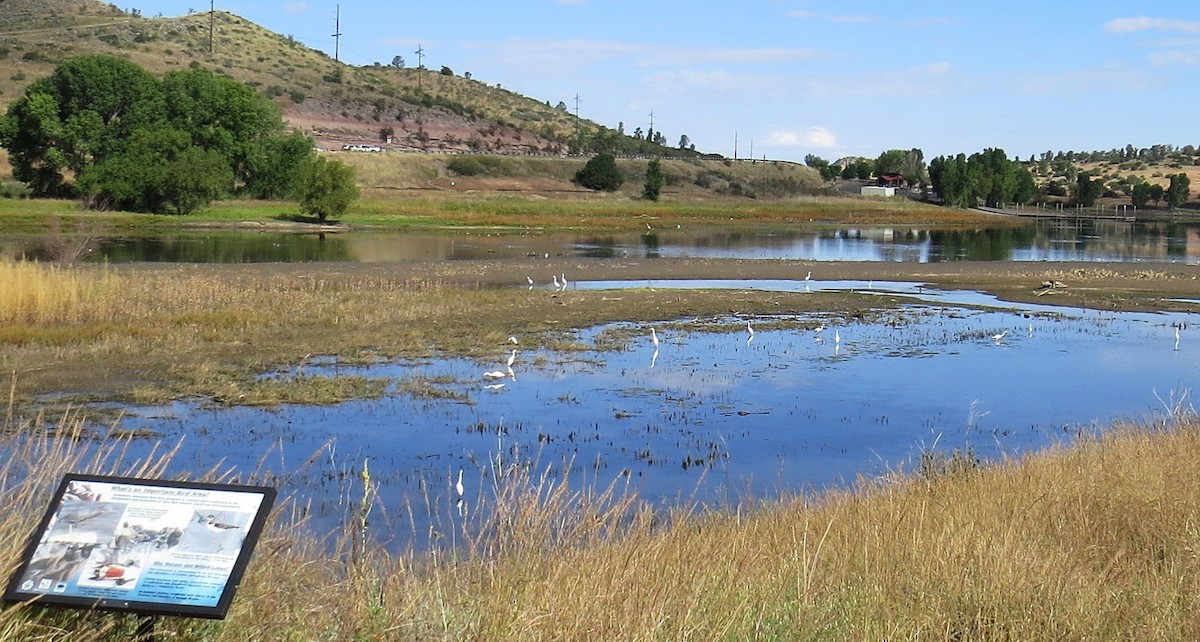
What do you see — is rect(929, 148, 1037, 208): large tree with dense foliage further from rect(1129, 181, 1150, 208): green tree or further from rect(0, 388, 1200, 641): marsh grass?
rect(0, 388, 1200, 641): marsh grass

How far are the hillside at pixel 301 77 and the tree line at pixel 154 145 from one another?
2942 cm

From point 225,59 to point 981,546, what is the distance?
132563 mm

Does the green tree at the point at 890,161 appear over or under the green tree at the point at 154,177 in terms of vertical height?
over

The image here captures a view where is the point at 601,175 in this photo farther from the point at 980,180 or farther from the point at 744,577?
the point at 744,577

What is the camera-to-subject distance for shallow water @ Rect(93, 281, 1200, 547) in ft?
41.7

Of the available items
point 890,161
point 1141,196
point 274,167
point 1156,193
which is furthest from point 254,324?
point 890,161

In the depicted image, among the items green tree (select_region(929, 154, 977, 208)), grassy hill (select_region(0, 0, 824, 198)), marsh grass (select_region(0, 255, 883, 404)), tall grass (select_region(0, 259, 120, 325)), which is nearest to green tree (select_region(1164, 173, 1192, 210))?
green tree (select_region(929, 154, 977, 208))

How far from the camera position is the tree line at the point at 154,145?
213 ft

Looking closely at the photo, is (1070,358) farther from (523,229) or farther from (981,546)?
(523,229)

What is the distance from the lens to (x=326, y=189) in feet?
217

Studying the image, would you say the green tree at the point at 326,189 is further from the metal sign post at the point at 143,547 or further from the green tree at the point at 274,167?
the metal sign post at the point at 143,547

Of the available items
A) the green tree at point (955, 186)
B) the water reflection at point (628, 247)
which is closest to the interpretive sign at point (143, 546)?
the water reflection at point (628, 247)

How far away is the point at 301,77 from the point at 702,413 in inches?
4879

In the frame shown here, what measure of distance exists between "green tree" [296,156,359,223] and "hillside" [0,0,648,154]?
4135 centimetres
